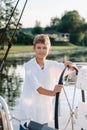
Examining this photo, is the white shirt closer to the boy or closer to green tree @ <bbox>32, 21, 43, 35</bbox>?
the boy

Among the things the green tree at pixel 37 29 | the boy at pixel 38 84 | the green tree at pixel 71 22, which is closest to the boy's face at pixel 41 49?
the boy at pixel 38 84

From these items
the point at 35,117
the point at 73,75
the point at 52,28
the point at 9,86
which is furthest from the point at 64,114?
the point at 52,28

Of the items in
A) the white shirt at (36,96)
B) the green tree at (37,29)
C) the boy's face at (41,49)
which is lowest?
the green tree at (37,29)

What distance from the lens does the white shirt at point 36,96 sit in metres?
3.62

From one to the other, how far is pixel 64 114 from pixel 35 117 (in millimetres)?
721

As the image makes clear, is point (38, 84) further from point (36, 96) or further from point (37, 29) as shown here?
point (37, 29)

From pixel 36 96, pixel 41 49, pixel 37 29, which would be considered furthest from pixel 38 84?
pixel 37 29

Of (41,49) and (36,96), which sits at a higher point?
(41,49)

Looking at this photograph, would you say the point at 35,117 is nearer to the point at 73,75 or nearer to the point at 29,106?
the point at 29,106

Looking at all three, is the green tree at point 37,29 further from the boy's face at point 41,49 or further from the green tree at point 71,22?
the boy's face at point 41,49

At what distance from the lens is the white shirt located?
11.9ft

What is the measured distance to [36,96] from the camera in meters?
3.63

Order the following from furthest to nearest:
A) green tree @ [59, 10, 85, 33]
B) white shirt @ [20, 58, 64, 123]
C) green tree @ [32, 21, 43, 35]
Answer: green tree @ [59, 10, 85, 33] → green tree @ [32, 21, 43, 35] → white shirt @ [20, 58, 64, 123]

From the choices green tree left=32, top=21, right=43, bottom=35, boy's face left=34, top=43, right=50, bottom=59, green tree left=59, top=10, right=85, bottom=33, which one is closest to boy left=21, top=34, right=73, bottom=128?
boy's face left=34, top=43, right=50, bottom=59
